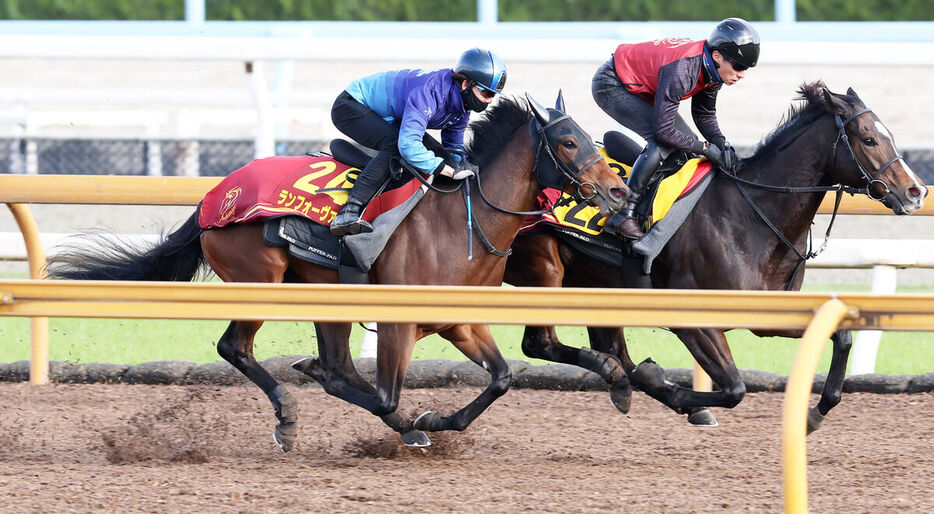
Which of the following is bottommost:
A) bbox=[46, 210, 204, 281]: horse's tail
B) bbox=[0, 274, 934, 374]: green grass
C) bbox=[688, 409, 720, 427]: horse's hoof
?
bbox=[0, 274, 934, 374]: green grass

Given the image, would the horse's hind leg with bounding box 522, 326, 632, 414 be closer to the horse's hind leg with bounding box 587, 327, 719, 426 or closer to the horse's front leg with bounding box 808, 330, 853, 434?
the horse's hind leg with bounding box 587, 327, 719, 426

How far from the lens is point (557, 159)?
4.98m

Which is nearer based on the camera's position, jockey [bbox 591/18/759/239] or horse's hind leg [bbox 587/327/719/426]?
jockey [bbox 591/18/759/239]

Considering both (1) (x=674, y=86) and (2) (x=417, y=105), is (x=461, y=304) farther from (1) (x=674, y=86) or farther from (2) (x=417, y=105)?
(1) (x=674, y=86)

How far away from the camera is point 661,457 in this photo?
482 centimetres

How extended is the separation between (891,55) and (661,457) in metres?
2.77

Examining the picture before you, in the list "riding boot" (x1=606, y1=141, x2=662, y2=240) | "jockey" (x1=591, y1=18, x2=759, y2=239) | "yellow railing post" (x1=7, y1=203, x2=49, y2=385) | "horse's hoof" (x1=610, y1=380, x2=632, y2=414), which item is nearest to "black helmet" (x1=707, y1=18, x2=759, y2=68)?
"jockey" (x1=591, y1=18, x2=759, y2=239)

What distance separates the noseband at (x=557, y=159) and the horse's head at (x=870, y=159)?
0.96 metres

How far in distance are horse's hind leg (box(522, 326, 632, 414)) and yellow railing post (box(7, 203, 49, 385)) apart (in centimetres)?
223

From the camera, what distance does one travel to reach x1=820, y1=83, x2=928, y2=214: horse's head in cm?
497

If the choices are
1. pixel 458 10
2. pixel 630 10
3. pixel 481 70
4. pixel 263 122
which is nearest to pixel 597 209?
pixel 481 70

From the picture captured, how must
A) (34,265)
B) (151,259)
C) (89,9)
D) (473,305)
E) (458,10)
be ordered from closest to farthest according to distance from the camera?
(473,305) < (151,259) < (34,265) < (89,9) < (458,10)

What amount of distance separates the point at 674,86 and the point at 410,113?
1.09 m

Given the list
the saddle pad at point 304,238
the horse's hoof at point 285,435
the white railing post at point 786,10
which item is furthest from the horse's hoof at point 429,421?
the white railing post at point 786,10
